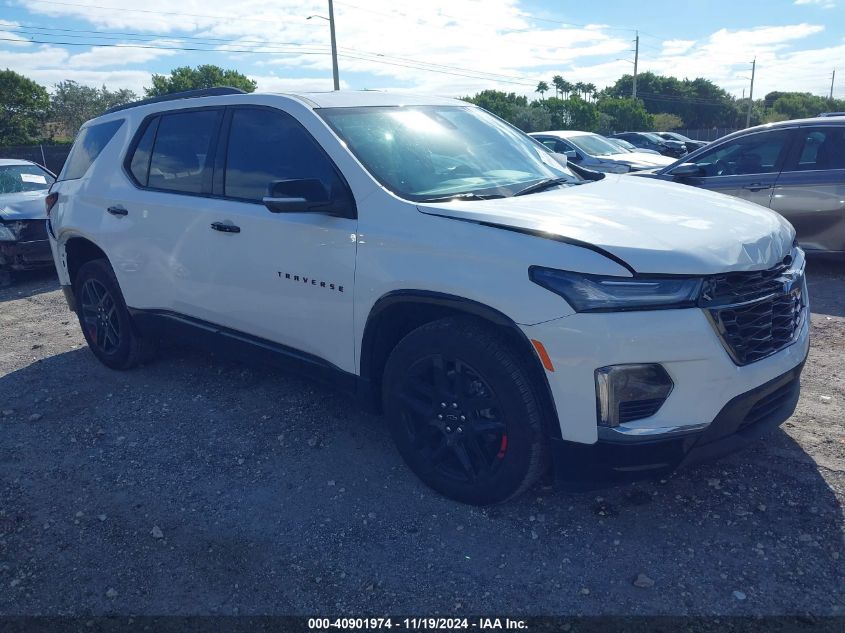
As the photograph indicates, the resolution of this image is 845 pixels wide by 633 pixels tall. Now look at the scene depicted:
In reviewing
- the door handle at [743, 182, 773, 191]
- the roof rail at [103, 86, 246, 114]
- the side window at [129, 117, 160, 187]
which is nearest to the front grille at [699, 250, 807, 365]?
Answer: the roof rail at [103, 86, 246, 114]

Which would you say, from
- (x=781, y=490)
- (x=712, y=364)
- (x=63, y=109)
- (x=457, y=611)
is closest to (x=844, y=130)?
(x=781, y=490)

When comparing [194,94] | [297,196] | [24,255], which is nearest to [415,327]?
[297,196]

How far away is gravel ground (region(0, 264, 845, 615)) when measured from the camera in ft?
8.50

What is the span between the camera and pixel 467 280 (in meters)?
2.77

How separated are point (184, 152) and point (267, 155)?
0.83 m

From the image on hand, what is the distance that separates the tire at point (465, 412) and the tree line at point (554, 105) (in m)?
18.1

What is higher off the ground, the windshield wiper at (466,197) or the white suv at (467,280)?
the windshield wiper at (466,197)

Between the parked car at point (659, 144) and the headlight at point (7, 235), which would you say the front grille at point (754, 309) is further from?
the parked car at point (659, 144)

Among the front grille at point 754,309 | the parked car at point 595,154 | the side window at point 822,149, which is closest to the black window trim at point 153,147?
the front grille at point 754,309

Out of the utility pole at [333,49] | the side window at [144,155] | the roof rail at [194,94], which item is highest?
the utility pole at [333,49]

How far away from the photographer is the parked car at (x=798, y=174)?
256 inches

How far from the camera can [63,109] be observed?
224 ft

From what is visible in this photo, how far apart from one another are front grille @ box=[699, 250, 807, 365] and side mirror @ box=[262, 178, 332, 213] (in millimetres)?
1730

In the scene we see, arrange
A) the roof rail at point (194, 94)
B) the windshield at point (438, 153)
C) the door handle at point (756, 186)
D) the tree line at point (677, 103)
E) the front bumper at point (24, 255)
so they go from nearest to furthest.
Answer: the windshield at point (438, 153) < the roof rail at point (194, 94) < the door handle at point (756, 186) < the front bumper at point (24, 255) < the tree line at point (677, 103)
